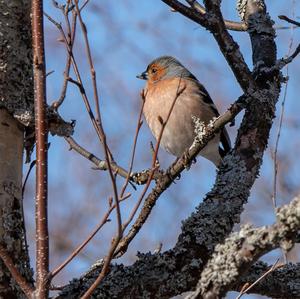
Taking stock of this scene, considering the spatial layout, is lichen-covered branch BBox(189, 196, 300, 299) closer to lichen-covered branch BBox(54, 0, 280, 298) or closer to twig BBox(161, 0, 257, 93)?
lichen-covered branch BBox(54, 0, 280, 298)

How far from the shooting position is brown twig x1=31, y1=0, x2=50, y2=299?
1.72 metres

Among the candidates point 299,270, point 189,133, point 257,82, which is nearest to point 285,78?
point 257,82

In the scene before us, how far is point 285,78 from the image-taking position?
304 centimetres

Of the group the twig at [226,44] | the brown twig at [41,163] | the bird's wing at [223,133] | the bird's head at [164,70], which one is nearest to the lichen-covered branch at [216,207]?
the twig at [226,44]

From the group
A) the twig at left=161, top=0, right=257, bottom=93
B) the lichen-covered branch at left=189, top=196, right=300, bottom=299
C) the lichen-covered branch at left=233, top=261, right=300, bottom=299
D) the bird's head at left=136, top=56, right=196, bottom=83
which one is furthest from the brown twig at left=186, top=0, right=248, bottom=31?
the bird's head at left=136, top=56, right=196, bottom=83

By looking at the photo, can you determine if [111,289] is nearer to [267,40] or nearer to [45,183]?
[45,183]

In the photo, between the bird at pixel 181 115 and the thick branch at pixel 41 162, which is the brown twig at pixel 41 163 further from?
the bird at pixel 181 115

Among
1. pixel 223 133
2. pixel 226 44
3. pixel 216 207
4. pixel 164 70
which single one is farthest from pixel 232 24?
pixel 164 70

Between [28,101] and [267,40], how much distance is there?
1.33 metres

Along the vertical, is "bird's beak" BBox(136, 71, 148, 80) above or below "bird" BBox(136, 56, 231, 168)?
above

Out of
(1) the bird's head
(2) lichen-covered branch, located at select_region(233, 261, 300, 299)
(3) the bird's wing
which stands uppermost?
(1) the bird's head

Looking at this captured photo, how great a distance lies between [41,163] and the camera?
1.79 metres

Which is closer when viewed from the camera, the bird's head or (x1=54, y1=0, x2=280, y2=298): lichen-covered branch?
(x1=54, y1=0, x2=280, y2=298): lichen-covered branch

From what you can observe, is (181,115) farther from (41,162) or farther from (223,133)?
(41,162)
